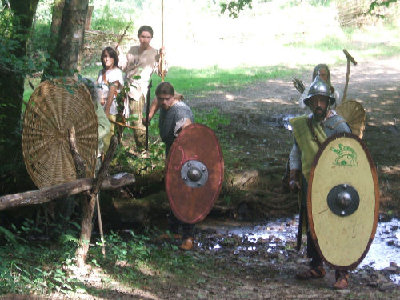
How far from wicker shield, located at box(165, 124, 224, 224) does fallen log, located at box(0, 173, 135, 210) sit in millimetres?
823

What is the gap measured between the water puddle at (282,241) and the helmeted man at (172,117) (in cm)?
55

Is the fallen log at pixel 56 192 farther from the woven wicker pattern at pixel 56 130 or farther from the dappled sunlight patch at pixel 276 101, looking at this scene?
the dappled sunlight patch at pixel 276 101

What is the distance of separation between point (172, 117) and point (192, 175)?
701 mm

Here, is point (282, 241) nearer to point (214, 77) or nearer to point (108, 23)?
point (214, 77)

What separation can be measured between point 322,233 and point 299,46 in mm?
17835

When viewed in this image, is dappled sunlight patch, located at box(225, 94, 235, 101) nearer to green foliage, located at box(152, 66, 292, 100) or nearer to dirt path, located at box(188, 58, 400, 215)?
dirt path, located at box(188, 58, 400, 215)

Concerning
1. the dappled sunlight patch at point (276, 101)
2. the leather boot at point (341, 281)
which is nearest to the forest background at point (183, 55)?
the dappled sunlight patch at point (276, 101)

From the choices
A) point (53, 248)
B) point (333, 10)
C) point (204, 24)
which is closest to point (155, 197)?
point (53, 248)

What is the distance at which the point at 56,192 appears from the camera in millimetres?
5715

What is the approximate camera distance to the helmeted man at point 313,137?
621 cm

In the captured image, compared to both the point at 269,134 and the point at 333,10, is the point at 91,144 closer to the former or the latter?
the point at 269,134

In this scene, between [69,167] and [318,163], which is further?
[69,167]

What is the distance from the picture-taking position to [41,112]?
6977 millimetres

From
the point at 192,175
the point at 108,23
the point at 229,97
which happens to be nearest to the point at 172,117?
the point at 192,175
